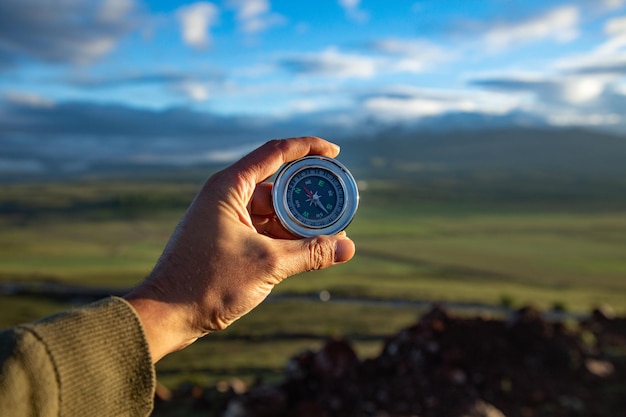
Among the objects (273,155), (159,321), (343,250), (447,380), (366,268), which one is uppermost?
(273,155)

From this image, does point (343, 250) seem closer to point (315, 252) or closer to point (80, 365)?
point (315, 252)

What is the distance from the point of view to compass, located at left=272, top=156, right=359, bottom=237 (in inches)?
153

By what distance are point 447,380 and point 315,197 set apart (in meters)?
7.06

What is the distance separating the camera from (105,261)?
1825 inches

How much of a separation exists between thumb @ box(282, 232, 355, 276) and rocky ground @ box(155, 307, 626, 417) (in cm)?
584

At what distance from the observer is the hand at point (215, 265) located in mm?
3045

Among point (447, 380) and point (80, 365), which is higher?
point (80, 365)

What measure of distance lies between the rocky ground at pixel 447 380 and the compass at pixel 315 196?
224 inches

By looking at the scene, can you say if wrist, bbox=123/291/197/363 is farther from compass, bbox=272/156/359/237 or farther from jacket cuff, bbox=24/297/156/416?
compass, bbox=272/156/359/237

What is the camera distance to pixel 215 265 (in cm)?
318

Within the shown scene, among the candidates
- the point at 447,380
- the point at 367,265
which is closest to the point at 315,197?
the point at 447,380

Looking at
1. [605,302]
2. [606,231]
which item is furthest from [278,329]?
[606,231]

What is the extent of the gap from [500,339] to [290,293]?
58.9ft

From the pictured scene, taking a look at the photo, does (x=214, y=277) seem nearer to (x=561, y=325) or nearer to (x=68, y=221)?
(x=561, y=325)
